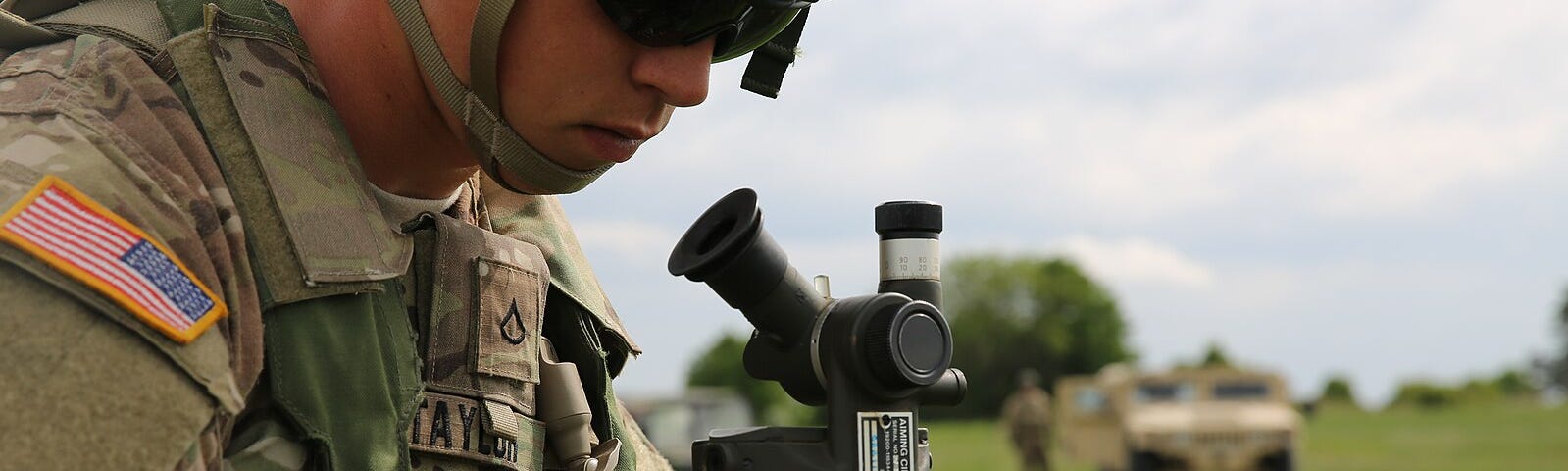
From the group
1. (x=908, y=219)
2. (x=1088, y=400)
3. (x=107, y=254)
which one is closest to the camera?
(x=107, y=254)

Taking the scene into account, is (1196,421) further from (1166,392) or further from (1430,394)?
(1430,394)

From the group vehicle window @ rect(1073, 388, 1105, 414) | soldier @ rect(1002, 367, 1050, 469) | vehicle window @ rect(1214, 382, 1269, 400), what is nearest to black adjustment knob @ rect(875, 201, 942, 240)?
vehicle window @ rect(1214, 382, 1269, 400)

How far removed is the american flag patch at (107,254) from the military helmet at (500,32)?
44 centimetres

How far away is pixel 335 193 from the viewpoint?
1.65 metres

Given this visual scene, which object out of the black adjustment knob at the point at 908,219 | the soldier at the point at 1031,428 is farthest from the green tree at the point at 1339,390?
the black adjustment knob at the point at 908,219

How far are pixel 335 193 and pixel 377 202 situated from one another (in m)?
0.20

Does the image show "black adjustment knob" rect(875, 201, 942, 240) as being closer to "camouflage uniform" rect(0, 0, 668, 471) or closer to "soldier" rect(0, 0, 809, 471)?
"soldier" rect(0, 0, 809, 471)

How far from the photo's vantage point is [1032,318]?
69.1m

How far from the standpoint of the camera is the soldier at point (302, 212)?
131 cm

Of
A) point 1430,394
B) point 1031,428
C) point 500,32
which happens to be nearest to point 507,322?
point 500,32

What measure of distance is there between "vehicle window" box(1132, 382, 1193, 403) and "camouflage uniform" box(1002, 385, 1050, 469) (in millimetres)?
3514

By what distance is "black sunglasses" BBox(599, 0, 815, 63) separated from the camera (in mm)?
1631

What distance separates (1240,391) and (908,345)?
15.8m

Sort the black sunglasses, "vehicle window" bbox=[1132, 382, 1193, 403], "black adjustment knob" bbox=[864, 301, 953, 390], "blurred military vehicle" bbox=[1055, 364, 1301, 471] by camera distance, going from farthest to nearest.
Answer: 1. "vehicle window" bbox=[1132, 382, 1193, 403]
2. "blurred military vehicle" bbox=[1055, 364, 1301, 471]
3. "black adjustment knob" bbox=[864, 301, 953, 390]
4. the black sunglasses
